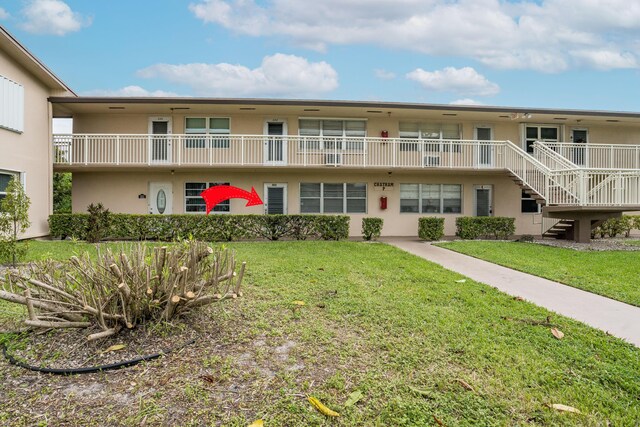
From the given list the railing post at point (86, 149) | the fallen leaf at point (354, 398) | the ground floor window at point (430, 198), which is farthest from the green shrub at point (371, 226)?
the fallen leaf at point (354, 398)

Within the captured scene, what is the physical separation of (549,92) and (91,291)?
22551mm

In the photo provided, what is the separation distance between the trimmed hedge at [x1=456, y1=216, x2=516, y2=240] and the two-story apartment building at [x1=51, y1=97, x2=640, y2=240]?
4.92ft

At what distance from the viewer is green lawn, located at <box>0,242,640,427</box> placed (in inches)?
106

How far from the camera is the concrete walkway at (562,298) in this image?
4.85m

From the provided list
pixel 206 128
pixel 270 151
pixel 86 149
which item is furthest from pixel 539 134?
pixel 86 149

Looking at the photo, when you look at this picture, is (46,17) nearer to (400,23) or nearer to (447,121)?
(400,23)

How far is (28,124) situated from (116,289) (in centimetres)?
1324

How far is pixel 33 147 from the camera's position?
1367 centimetres

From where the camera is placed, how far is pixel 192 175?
54.0ft

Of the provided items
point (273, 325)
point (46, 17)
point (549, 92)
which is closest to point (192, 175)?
point (46, 17)

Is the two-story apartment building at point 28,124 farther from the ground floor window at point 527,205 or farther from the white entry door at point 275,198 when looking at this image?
the ground floor window at point 527,205

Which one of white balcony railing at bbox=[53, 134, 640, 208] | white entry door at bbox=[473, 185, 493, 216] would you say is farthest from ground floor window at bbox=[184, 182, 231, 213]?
white entry door at bbox=[473, 185, 493, 216]

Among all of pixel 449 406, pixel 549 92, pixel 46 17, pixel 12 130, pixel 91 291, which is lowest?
pixel 449 406

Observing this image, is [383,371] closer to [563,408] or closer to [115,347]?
[563,408]
